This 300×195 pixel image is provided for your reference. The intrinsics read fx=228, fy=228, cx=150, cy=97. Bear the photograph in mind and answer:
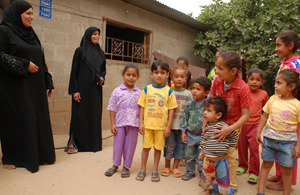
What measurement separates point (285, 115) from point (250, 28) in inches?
206

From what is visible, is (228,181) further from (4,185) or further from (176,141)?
(4,185)

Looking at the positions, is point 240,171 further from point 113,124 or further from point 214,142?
point 113,124

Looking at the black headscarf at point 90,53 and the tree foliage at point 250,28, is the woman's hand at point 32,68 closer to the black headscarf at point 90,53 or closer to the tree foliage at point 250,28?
the black headscarf at point 90,53

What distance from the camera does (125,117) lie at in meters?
2.89

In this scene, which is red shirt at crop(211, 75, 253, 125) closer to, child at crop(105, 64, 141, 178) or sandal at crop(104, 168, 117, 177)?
child at crop(105, 64, 141, 178)

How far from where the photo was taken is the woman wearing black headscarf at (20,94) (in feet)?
9.36

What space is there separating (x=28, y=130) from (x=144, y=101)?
1.53 meters

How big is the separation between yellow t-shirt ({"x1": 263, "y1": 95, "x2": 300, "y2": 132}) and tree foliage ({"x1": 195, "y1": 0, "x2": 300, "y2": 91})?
464cm

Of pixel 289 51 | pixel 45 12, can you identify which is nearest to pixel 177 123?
pixel 289 51

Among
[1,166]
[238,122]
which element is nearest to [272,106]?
[238,122]

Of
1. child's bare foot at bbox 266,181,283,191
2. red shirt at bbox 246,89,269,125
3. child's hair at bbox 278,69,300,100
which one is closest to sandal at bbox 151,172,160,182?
child's bare foot at bbox 266,181,283,191

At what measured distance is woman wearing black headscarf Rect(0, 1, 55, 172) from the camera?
285cm

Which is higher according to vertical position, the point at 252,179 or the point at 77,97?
the point at 77,97

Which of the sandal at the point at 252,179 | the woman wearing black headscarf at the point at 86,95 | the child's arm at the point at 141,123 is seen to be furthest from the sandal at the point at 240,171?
the woman wearing black headscarf at the point at 86,95
